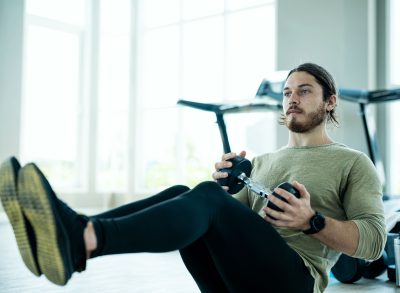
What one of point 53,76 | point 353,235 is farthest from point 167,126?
point 353,235

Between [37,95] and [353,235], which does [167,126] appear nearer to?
[37,95]

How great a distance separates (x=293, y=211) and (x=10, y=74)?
4556 millimetres

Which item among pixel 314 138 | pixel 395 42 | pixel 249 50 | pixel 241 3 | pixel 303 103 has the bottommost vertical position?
pixel 314 138

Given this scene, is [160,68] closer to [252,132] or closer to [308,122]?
[252,132]

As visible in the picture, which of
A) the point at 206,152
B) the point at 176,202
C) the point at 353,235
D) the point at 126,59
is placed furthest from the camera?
the point at 126,59

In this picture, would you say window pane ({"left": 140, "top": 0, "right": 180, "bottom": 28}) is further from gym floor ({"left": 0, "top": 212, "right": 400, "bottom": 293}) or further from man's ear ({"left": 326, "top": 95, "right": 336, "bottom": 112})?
man's ear ({"left": 326, "top": 95, "right": 336, "bottom": 112})

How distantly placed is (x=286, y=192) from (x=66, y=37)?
199 inches

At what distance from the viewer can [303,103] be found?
61.4 inches

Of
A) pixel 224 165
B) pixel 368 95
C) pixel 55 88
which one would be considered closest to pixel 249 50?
pixel 368 95

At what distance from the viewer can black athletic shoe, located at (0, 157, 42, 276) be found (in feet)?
3.41

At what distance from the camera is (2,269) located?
8.90 feet

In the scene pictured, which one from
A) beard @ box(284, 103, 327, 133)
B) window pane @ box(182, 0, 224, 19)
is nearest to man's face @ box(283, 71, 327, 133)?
beard @ box(284, 103, 327, 133)

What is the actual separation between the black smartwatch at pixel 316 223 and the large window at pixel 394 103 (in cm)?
272

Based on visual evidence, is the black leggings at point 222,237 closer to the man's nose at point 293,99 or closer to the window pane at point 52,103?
the man's nose at point 293,99
